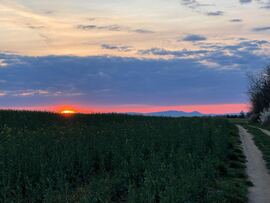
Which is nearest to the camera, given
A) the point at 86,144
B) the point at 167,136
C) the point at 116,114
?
the point at 86,144

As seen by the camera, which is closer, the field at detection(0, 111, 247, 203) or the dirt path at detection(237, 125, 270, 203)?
the field at detection(0, 111, 247, 203)

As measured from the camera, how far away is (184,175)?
12.6 meters

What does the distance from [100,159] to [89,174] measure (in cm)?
121

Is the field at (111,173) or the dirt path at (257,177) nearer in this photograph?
the field at (111,173)

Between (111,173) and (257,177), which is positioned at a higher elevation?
(111,173)

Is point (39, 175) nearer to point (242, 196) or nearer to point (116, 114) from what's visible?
point (242, 196)

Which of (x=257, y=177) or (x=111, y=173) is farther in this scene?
(x=257, y=177)

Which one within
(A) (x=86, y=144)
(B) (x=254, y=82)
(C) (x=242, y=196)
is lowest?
(C) (x=242, y=196)

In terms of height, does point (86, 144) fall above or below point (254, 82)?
below

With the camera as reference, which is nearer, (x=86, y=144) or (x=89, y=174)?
(x=89, y=174)

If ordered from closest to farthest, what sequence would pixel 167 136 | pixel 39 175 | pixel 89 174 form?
pixel 39 175
pixel 89 174
pixel 167 136

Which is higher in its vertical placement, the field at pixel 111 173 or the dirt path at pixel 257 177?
the field at pixel 111 173

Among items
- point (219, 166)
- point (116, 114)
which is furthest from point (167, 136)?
point (116, 114)

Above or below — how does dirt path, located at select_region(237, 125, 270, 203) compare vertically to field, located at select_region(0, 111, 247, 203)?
below
